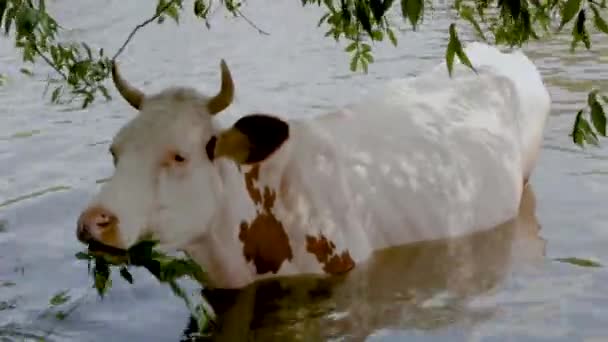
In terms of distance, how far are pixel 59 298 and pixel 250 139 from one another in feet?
5.98

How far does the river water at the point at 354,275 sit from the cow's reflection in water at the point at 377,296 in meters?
0.01

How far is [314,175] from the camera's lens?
624 cm

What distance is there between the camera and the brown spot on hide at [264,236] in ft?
19.5

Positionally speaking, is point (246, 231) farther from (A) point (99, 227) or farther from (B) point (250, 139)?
(A) point (99, 227)

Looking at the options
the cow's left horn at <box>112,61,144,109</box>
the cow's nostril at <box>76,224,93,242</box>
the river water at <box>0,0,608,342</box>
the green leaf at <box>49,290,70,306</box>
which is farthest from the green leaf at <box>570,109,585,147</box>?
the green leaf at <box>49,290,70,306</box>

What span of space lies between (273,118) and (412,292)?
5.00 ft

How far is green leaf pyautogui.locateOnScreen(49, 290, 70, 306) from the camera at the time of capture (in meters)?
6.48

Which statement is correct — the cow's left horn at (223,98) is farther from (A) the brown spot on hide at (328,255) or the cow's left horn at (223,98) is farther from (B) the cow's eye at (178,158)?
(A) the brown spot on hide at (328,255)

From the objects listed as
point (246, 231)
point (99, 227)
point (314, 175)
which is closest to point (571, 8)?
point (99, 227)

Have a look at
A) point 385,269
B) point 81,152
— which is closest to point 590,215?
point 385,269

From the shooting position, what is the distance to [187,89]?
5691 millimetres

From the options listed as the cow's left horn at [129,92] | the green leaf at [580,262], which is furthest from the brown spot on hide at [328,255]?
the green leaf at [580,262]

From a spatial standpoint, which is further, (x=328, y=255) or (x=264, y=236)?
(x=328, y=255)

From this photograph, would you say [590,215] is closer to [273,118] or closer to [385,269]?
[385,269]
